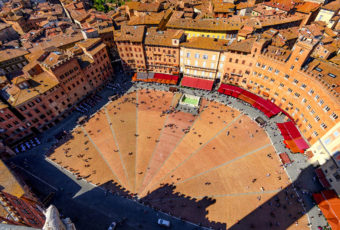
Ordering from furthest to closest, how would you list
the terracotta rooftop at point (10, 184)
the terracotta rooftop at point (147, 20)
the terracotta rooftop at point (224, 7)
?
1. the terracotta rooftop at point (224, 7)
2. the terracotta rooftop at point (147, 20)
3. the terracotta rooftop at point (10, 184)

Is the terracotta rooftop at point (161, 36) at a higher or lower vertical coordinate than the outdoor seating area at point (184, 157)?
higher

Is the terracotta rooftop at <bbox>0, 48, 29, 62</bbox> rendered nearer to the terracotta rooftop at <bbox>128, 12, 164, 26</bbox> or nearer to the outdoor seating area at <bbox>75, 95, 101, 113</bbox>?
the outdoor seating area at <bbox>75, 95, 101, 113</bbox>

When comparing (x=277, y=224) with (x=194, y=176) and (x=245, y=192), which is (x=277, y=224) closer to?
(x=245, y=192)

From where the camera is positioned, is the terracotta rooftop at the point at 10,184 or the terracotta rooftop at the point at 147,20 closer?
the terracotta rooftop at the point at 10,184

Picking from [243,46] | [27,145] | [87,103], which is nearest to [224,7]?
[243,46]

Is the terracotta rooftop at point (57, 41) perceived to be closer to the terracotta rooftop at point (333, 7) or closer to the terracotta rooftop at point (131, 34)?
the terracotta rooftop at point (131, 34)

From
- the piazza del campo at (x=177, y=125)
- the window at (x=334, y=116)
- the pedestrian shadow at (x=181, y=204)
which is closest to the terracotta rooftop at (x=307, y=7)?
the piazza del campo at (x=177, y=125)

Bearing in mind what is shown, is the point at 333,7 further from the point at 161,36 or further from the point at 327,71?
the point at 161,36

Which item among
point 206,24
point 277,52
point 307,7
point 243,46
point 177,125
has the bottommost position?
point 177,125
